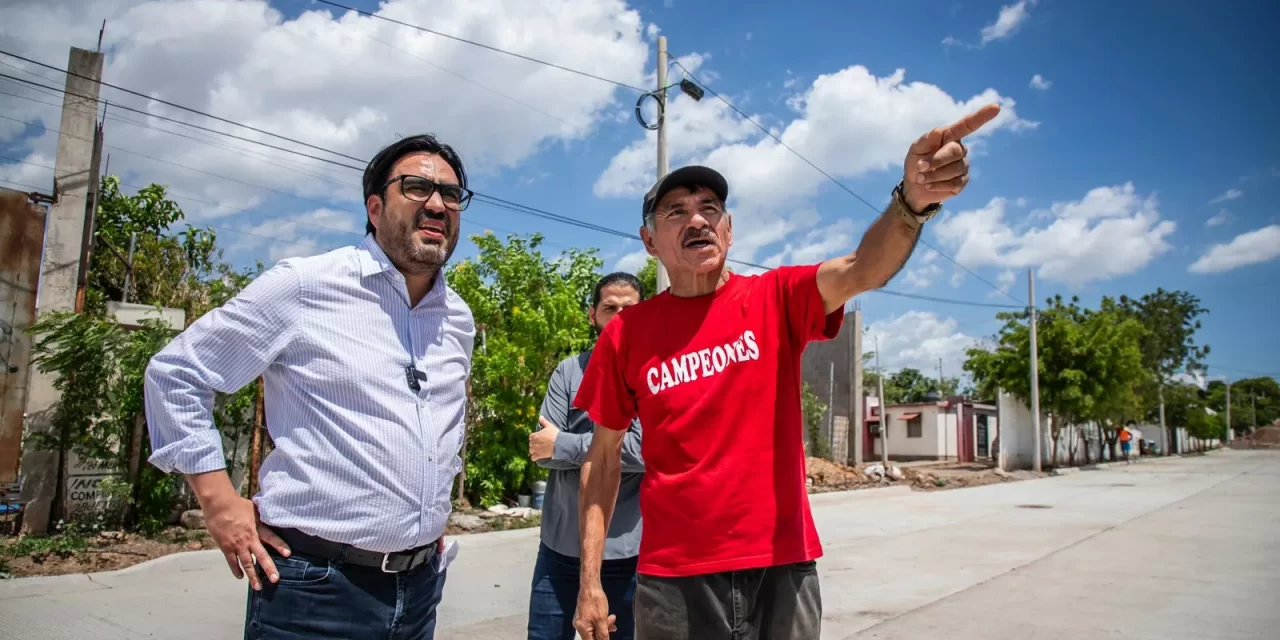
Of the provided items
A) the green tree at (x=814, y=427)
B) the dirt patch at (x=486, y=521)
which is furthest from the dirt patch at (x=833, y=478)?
the dirt patch at (x=486, y=521)

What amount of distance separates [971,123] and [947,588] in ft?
19.2

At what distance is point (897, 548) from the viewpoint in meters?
8.92

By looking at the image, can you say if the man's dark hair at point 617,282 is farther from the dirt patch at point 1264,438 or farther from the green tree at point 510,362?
the dirt patch at point 1264,438

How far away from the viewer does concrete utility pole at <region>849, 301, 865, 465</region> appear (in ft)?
77.6

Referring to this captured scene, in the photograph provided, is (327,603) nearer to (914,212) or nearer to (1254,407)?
(914,212)

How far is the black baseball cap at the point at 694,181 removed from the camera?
2377mm

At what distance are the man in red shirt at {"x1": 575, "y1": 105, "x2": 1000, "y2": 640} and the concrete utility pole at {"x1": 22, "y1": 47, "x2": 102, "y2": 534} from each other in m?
8.14

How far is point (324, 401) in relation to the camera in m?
1.93

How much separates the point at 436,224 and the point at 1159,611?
5948 millimetres

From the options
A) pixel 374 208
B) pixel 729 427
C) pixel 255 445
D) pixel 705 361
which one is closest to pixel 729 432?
pixel 729 427

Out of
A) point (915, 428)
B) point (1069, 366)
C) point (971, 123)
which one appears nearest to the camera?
point (971, 123)

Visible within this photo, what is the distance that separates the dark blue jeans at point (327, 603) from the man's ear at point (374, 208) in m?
0.95

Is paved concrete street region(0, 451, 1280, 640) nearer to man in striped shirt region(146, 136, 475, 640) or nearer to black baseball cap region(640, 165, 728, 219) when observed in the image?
man in striped shirt region(146, 136, 475, 640)

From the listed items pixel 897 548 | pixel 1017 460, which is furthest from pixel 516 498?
pixel 1017 460
